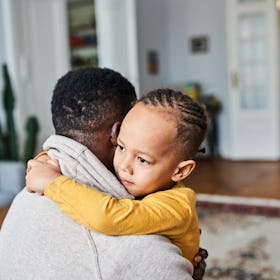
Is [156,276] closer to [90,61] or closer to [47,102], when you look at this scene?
[47,102]

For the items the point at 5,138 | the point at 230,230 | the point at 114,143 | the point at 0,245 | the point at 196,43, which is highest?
the point at 196,43

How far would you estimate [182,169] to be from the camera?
37.2 inches

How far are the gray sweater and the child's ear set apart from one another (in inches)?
6.2

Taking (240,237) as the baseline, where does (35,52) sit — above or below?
above

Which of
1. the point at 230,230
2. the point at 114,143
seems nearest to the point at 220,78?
the point at 230,230

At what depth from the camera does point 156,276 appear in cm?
77

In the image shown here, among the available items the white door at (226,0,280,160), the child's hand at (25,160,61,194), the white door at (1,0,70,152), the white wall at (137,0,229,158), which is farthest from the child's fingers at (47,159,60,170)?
the white door at (226,0,280,160)

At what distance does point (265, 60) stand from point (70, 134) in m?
5.81

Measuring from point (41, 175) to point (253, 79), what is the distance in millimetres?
5896

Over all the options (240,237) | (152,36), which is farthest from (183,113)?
(152,36)

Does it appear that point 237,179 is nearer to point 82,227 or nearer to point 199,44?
point 199,44

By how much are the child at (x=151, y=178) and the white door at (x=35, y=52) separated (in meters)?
3.71

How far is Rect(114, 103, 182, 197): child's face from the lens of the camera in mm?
874

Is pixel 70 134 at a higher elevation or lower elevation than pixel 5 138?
Answer: higher
